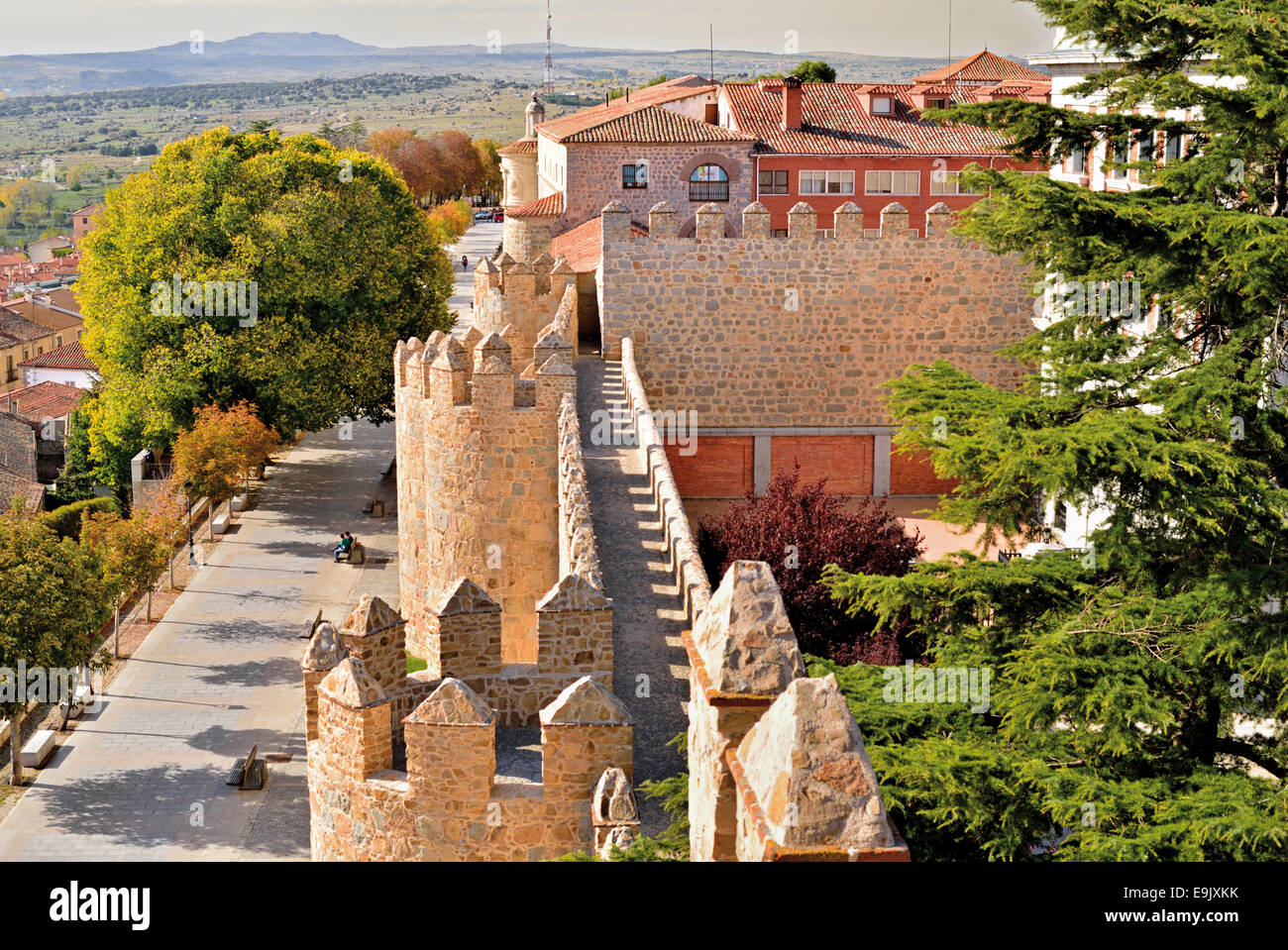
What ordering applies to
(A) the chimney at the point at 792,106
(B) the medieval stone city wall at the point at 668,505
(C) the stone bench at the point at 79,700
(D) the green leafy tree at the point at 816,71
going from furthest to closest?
(D) the green leafy tree at the point at 816,71 → (A) the chimney at the point at 792,106 → (C) the stone bench at the point at 79,700 → (B) the medieval stone city wall at the point at 668,505

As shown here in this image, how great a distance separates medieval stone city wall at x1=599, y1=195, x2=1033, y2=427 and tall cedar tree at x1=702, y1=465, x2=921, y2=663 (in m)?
4.03

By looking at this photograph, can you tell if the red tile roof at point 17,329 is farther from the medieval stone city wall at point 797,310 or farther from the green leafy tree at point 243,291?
the medieval stone city wall at point 797,310

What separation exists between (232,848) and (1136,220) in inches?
487

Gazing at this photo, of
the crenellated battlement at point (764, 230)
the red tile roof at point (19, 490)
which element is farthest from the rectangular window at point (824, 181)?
the red tile roof at point (19, 490)

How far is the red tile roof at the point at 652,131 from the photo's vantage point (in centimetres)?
3791

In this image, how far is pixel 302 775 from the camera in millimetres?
18906

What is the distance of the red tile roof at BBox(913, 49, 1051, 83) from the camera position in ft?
194

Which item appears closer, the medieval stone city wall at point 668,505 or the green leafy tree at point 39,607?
the medieval stone city wall at point 668,505

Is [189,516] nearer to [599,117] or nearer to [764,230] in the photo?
[764,230]

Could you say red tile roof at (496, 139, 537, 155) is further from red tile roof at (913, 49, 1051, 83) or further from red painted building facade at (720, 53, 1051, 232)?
red tile roof at (913, 49, 1051, 83)

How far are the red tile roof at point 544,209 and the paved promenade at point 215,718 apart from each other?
8.92 meters

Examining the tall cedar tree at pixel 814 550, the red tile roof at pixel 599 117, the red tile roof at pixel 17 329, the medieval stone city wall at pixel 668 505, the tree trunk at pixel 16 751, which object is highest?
the red tile roof at pixel 599 117

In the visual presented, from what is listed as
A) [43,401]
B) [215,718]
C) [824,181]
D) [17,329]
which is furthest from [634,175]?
[17,329]
